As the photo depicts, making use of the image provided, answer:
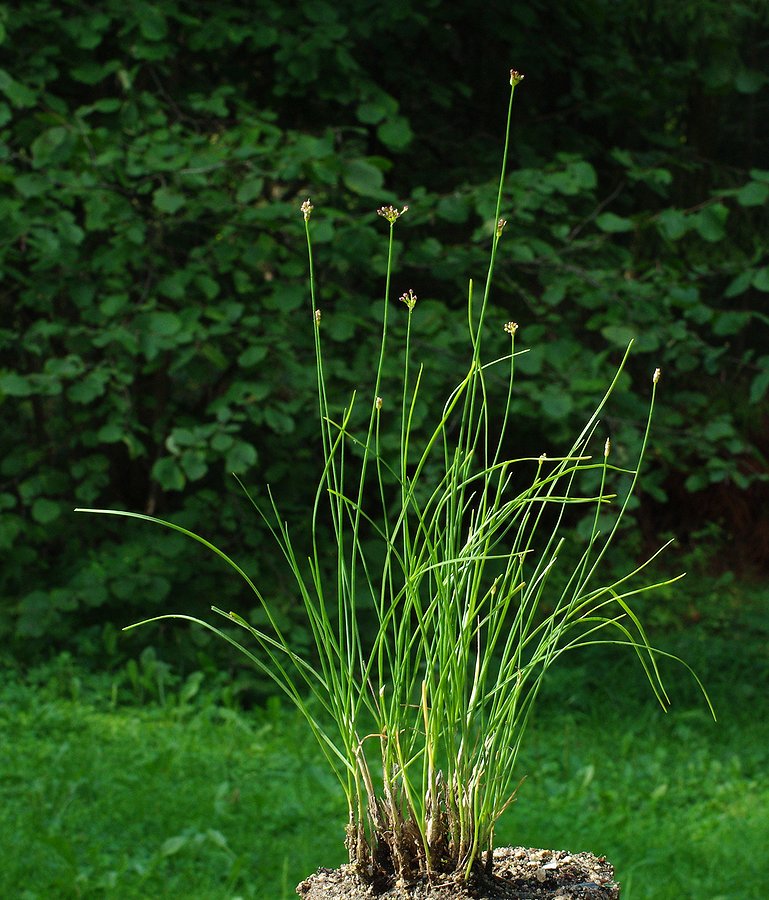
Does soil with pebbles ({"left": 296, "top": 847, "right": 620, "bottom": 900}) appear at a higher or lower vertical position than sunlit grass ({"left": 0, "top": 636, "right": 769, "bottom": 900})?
higher

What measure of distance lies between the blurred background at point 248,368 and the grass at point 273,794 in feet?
0.04

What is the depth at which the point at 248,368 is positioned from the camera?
413 cm

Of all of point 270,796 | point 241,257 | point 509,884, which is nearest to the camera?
point 509,884

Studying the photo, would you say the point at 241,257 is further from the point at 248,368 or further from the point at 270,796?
the point at 270,796

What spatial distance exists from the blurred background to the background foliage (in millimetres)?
17

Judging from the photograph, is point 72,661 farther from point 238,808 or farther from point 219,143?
point 219,143

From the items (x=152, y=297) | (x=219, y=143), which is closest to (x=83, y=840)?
(x=152, y=297)

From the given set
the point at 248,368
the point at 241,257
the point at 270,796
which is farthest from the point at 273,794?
the point at 241,257

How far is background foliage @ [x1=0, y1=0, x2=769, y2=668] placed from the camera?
152 inches

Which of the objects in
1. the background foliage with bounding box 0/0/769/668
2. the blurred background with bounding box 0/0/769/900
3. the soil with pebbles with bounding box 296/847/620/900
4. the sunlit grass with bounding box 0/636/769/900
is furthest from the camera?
the background foliage with bounding box 0/0/769/668

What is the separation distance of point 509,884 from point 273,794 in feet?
6.76

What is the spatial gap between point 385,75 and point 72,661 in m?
2.86

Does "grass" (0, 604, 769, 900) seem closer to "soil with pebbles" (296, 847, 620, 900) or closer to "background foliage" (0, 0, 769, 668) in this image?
"background foliage" (0, 0, 769, 668)

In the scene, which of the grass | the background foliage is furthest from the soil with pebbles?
the background foliage
